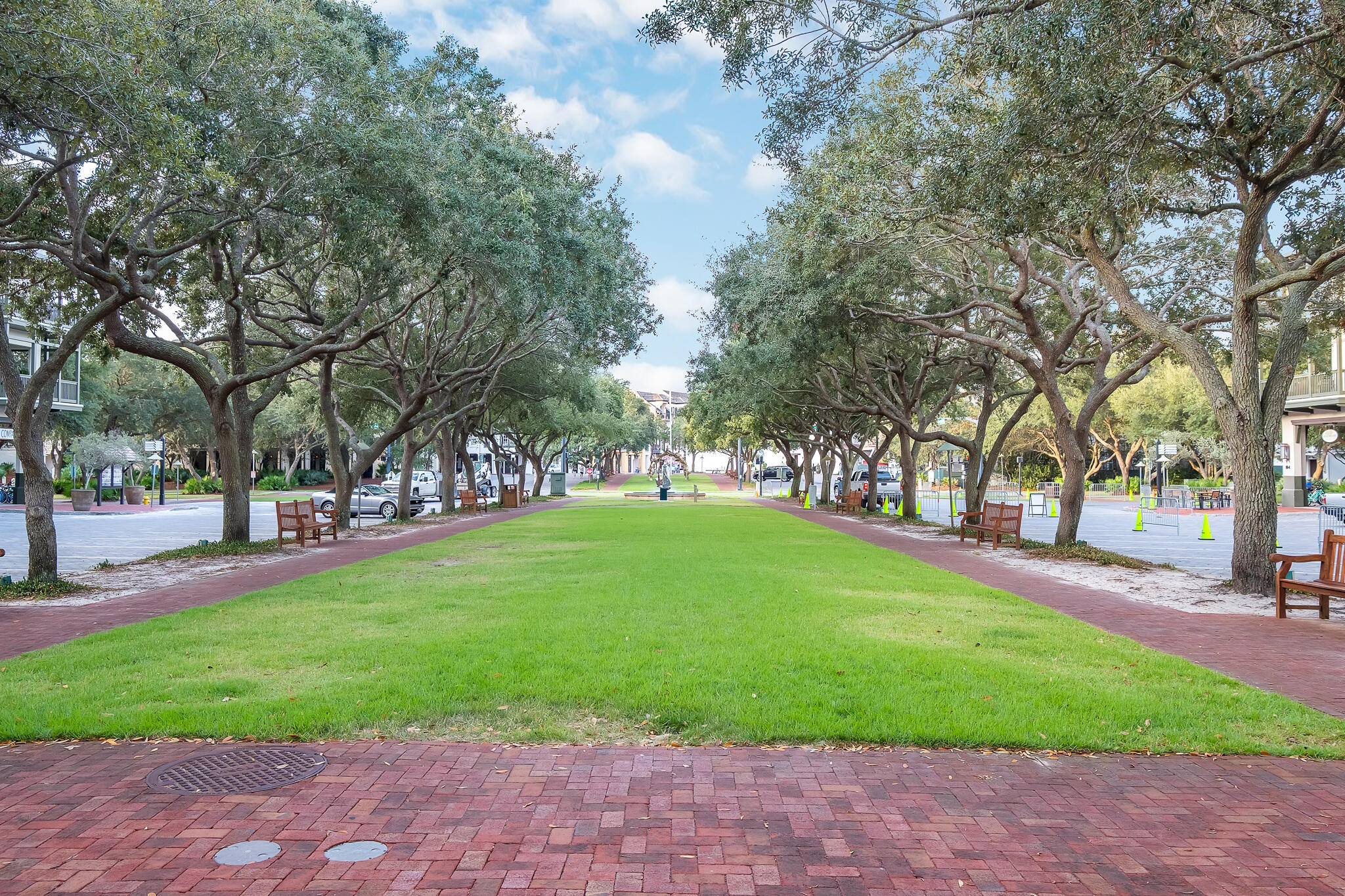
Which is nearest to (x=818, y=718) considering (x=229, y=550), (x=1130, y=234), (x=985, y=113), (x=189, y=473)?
(x=985, y=113)

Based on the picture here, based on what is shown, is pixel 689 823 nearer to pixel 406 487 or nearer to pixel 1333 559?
pixel 1333 559

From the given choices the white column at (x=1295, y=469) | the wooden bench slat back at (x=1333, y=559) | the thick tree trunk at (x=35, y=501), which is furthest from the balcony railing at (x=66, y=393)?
the white column at (x=1295, y=469)

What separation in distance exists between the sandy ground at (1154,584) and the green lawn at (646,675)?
88.2 inches

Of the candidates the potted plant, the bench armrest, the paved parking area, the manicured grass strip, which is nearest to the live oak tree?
the manicured grass strip

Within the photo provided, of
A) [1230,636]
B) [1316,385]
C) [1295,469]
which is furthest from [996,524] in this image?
[1295,469]

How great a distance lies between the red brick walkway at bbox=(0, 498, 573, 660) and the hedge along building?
3204cm

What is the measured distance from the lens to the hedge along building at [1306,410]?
35844 mm

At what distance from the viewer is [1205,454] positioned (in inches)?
2194

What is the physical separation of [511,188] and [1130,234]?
10.9 meters

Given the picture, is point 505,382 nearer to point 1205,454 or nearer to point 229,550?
point 229,550

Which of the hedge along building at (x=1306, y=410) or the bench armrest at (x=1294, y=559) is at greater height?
the hedge along building at (x=1306, y=410)

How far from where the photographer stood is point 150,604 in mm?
10742

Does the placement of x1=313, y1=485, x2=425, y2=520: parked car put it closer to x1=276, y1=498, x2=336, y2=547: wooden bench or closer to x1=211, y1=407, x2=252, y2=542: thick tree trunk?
x1=276, y1=498, x2=336, y2=547: wooden bench

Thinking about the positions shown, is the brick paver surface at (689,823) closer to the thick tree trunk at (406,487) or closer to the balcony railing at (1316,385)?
the thick tree trunk at (406,487)
